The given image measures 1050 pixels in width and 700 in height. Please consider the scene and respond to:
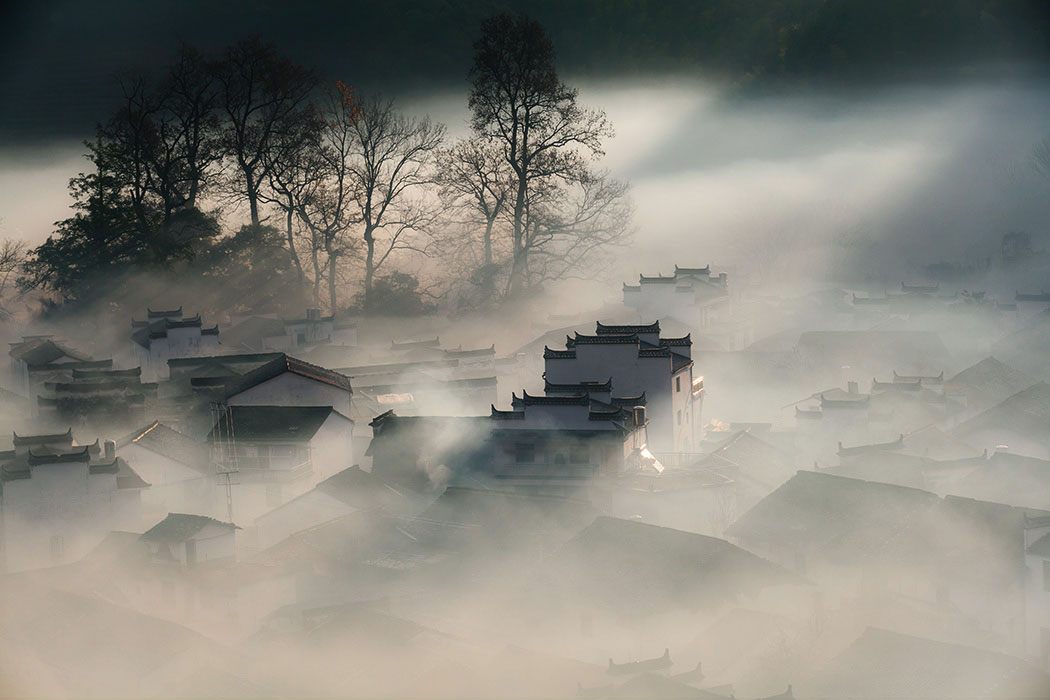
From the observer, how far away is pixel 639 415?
1753cm

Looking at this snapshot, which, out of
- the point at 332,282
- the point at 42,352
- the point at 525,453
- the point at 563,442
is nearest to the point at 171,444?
the point at 525,453

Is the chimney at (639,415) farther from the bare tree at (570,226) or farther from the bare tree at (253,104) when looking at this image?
the bare tree at (253,104)

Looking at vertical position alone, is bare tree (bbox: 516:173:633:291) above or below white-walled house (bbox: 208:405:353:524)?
above

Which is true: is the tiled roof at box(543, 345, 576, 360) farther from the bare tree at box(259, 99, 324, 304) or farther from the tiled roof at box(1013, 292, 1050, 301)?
the tiled roof at box(1013, 292, 1050, 301)

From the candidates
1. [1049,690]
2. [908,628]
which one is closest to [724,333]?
[908,628]

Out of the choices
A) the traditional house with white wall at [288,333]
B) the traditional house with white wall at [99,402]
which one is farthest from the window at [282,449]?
the traditional house with white wall at [288,333]

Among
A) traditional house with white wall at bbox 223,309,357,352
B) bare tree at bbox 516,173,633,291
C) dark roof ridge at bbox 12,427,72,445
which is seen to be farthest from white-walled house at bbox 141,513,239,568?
bare tree at bbox 516,173,633,291

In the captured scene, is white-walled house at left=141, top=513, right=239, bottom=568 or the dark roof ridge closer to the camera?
white-walled house at left=141, top=513, right=239, bottom=568

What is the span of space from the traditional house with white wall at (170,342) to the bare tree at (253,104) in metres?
3.13

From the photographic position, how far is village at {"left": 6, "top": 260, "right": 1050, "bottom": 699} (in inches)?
483

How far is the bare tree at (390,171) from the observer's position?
25.4 meters

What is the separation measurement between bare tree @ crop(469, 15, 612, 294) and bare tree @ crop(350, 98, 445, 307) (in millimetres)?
1107

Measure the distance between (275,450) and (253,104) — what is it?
9710 millimetres

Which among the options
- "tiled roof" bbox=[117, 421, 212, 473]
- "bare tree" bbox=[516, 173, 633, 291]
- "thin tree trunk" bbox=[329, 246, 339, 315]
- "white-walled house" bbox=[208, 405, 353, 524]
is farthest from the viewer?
"bare tree" bbox=[516, 173, 633, 291]
